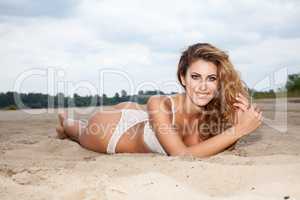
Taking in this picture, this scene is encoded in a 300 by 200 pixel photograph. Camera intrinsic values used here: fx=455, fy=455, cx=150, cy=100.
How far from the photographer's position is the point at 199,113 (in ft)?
12.6

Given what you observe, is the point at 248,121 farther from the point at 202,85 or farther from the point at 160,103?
the point at 160,103

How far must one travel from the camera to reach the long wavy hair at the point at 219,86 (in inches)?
141

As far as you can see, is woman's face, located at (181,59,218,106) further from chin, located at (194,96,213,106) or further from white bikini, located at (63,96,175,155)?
white bikini, located at (63,96,175,155)

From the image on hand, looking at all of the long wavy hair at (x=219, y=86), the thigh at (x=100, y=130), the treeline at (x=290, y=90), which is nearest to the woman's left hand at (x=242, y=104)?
the long wavy hair at (x=219, y=86)

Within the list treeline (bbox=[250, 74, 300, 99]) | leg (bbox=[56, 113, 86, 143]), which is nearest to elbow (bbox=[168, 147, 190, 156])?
leg (bbox=[56, 113, 86, 143])

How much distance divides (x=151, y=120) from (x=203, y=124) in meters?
0.49

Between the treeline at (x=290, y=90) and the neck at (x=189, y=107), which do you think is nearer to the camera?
the neck at (x=189, y=107)

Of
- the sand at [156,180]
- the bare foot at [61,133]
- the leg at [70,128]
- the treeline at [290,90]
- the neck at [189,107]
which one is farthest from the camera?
the treeline at [290,90]

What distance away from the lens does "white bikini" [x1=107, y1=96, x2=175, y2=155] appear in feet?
12.6

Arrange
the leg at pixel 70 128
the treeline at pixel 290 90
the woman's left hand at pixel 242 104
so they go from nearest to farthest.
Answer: the woman's left hand at pixel 242 104, the leg at pixel 70 128, the treeline at pixel 290 90

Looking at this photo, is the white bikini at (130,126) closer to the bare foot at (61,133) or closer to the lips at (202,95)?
the lips at (202,95)

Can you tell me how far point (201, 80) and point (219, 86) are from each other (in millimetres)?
168

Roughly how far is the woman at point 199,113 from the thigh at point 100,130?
21cm

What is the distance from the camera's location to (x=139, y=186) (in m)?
2.21
